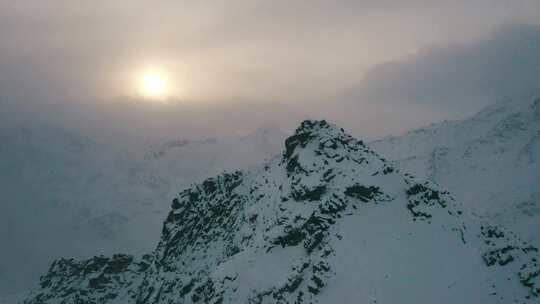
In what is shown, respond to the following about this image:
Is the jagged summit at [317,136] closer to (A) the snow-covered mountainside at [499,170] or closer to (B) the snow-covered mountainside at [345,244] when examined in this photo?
(B) the snow-covered mountainside at [345,244]

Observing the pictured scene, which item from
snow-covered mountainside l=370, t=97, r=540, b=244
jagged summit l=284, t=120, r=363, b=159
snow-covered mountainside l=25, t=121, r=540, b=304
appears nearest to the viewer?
snow-covered mountainside l=25, t=121, r=540, b=304

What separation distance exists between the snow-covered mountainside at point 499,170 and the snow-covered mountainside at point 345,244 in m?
60.7

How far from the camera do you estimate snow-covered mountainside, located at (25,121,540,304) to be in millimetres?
77812

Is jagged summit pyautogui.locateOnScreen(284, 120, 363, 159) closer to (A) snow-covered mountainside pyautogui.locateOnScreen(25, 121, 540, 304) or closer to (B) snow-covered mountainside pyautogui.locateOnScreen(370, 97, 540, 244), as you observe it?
(A) snow-covered mountainside pyautogui.locateOnScreen(25, 121, 540, 304)

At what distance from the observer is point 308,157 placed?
96.0 m

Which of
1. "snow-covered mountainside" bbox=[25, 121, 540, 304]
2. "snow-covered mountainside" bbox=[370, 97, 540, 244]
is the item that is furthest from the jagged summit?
"snow-covered mountainside" bbox=[370, 97, 540, 244]

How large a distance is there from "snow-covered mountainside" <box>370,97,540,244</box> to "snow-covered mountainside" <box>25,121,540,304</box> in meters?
60.7

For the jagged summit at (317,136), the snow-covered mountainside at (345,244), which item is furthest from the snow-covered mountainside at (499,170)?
the jagged summit at (317,136)

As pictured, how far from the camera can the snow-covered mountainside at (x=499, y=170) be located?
152m

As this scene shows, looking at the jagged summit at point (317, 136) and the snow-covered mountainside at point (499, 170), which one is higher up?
the jagged summit at point (317, 136)

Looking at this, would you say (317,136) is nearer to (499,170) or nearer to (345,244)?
(345,244)

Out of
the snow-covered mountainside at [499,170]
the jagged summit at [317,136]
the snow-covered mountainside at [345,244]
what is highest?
the jagged summit at [317,136]

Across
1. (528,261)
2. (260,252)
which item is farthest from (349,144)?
(528,261)

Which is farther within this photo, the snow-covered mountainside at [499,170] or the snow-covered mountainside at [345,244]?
the snow-covered mountainside at [499,170]
